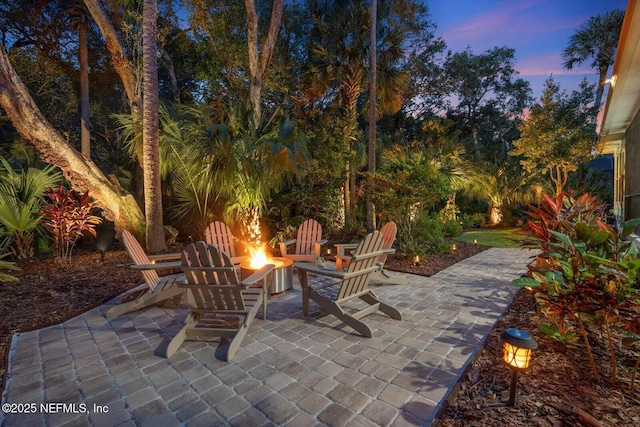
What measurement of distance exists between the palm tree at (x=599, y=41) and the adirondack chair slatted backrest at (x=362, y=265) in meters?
18.5

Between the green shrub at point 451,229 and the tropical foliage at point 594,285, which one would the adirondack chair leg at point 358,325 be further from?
the green shrub at point 451,229

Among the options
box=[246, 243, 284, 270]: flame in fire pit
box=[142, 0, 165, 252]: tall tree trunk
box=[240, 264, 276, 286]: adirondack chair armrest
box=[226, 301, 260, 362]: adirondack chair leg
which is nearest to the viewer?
box=[226, 301, 260, 362]: adirondack chair leg

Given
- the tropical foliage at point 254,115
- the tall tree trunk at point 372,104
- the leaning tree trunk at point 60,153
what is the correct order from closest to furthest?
the leaning tree trunk at point 60,153, the tropical foliage at point 254,115, the tall tree trunk at point 372,104

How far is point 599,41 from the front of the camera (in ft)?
51.7

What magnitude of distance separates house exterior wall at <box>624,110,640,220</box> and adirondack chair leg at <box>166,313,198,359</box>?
8099 mm

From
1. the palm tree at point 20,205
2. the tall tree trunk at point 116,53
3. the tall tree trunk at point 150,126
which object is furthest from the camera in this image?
the tall tree trunk at point 116,53

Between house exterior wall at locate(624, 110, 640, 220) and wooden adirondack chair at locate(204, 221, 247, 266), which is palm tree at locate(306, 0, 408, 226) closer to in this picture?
wooden adirondack chair at locate(204, 221, 247, 266)

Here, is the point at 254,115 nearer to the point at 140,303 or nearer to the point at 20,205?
the point at 20,205

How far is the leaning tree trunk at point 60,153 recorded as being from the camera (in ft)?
19.6

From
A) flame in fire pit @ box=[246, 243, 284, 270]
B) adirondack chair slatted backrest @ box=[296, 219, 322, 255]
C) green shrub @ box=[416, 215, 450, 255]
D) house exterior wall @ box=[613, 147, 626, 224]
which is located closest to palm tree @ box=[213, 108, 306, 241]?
flame in fire pit @ box=[246, 243, 284, 270]

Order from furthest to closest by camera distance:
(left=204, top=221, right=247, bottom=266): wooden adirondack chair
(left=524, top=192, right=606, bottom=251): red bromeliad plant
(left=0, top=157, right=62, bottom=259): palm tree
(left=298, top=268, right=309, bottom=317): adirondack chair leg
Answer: (left=0, top=157, right=62, bottom=259): palm tree
(left=204, top=221, right=247, bottom=266): wooden adirondack chair
(left=298, top=268, right=309, bottom=317): adirondack chair leg
(left=524, top=192, right=606, bottom=251): red bromeliad plant

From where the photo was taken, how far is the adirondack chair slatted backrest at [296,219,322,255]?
5438 mm

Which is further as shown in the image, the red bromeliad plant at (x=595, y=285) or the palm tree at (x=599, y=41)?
the palm tree at (x=599, y=41)

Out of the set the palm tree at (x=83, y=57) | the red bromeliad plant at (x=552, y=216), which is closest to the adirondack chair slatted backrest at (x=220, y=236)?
the red bromeliad plant at (x=552, y=216)
